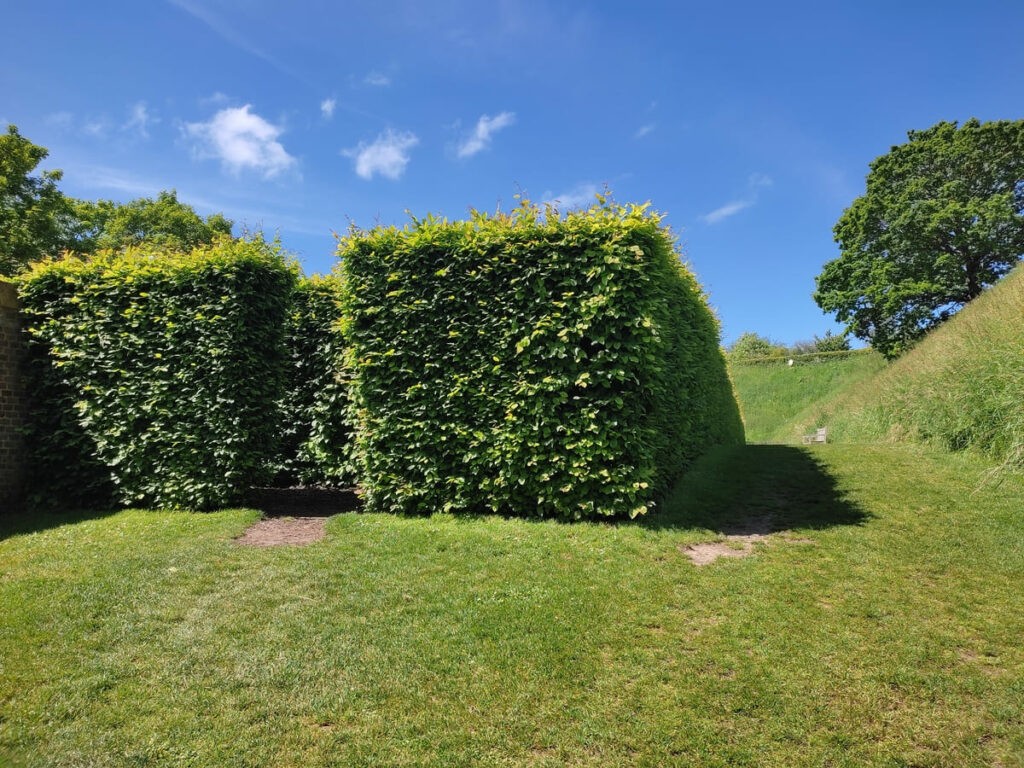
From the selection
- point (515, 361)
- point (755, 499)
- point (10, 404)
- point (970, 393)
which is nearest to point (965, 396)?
point (970, 393)

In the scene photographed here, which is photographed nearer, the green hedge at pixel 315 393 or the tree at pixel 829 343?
the green hedge at pixel 315 393

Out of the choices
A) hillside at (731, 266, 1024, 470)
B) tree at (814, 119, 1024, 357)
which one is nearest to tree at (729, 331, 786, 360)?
tree at (814, 119, 1024, 357)

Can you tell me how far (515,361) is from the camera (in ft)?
21.9

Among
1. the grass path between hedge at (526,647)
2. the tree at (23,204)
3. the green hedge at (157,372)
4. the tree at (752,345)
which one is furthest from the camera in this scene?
the tree at (752,345)

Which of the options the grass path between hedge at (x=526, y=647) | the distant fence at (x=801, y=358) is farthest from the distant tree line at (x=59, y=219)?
the distant fence at (x=801, y=358)

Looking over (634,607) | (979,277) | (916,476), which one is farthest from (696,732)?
(979,277)

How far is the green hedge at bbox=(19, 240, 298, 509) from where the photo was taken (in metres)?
7.89

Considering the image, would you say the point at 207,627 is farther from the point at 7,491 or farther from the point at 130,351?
the point at 7,491

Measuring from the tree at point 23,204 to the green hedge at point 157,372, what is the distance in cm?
1699

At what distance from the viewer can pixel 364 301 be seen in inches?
290

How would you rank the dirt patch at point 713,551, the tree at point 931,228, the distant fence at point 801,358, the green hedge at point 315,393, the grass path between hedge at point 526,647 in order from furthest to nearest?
the distant fence at point 801,358 → the tree at point 931,228 → the green hedge at point 315,393 → the dirt patch at point 713,551 → the grass path between hedge at point 526,647

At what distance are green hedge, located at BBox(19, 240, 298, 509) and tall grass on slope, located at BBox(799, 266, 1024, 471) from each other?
11.1 metres

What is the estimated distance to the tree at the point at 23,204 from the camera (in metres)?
20.8

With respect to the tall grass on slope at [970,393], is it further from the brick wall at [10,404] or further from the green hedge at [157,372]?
the brick wall at [10,404]
